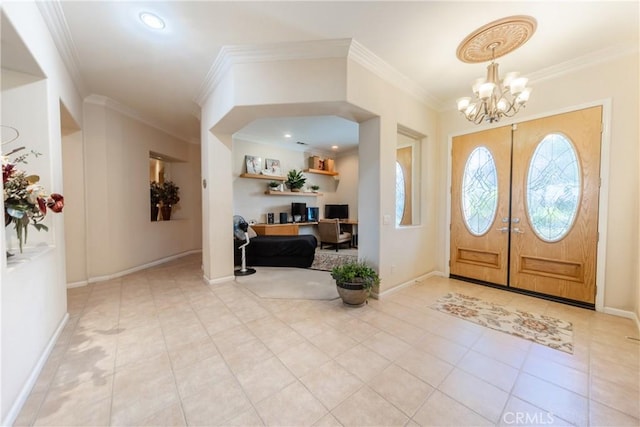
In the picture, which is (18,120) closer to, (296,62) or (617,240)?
(296,62)

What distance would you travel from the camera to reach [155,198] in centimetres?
505

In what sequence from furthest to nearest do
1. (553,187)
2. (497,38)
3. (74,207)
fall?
(74,207), (553,187), (497,38)

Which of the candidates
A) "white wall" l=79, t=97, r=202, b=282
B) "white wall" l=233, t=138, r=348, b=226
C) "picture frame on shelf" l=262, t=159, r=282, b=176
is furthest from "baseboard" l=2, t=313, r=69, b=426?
"picture frame on shelf" l=262, t=159, r=282, b=176

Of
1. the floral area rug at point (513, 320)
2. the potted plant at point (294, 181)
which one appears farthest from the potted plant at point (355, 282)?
the potted plant at point (294, 181)

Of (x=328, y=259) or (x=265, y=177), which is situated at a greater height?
(x=265, y=177)

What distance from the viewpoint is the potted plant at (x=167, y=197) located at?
5.18 m

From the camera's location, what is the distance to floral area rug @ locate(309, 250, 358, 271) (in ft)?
15.7

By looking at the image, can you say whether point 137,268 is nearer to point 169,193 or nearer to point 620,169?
point 169,193

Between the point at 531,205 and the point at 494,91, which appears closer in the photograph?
the point at 494,91

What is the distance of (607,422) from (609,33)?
3.33 m

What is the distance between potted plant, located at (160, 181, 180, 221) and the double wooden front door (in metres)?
5.62

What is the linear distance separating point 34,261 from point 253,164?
431 cm

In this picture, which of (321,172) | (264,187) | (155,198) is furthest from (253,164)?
(155,198)

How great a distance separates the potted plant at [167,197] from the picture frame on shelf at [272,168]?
203 centimetres
